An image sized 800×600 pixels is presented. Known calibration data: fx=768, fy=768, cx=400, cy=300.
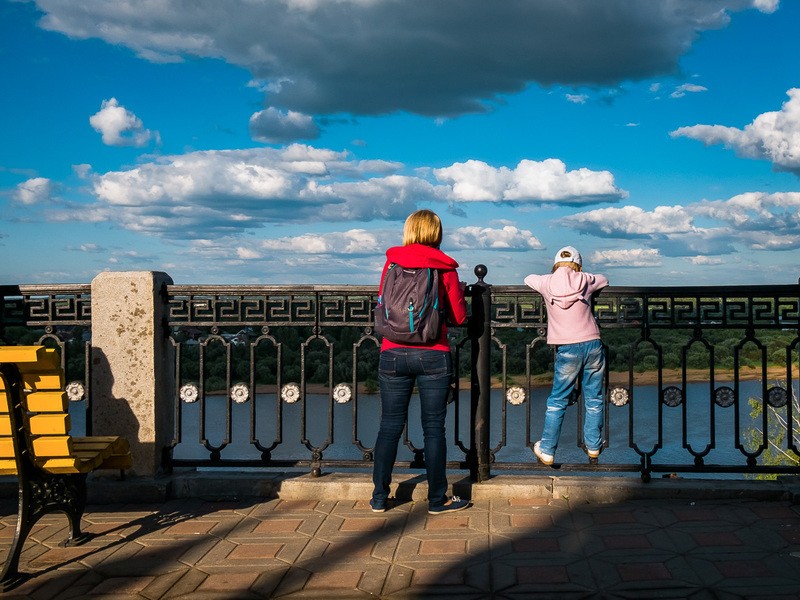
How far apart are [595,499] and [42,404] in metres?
3.56

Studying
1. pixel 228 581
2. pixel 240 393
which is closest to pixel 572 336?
pixel 240 393

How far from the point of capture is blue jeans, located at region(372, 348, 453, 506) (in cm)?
473

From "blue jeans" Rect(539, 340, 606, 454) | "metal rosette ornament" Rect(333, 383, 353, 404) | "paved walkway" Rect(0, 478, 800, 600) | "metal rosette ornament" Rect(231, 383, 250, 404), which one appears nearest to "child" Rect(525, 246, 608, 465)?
"blue jeans" Rect(539, 340, 606, 454)

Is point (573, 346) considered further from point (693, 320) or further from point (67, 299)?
point (67, 299)

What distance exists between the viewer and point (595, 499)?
528 cm

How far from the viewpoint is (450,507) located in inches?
199

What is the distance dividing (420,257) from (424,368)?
683 millimetres

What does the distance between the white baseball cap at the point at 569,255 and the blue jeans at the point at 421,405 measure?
1.13 metres

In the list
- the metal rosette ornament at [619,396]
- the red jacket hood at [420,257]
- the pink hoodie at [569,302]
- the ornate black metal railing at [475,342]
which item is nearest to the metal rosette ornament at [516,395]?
the ornate black metal railing at [475,342]

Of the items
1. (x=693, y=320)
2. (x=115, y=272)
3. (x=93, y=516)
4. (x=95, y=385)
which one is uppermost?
(x=115, y=272)

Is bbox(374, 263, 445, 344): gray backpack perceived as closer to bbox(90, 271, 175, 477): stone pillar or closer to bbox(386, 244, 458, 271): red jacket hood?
bbox(386, 244, 458, 271): red jacket hood

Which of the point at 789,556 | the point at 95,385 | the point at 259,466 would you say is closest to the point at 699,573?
the point at 789,556

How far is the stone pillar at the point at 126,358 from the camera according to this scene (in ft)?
18.4

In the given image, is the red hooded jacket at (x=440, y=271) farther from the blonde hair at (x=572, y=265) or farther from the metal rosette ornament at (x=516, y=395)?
the metal rosette ornament at (x=516, y=395)
